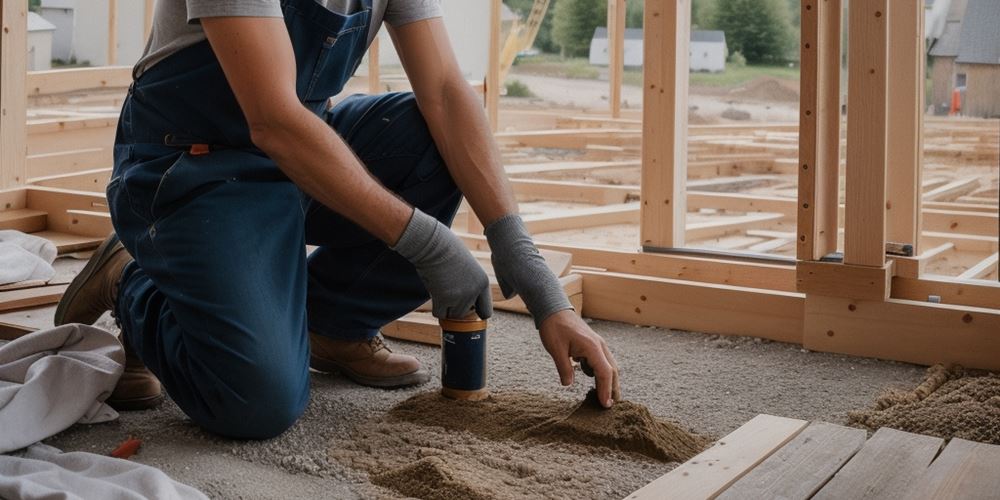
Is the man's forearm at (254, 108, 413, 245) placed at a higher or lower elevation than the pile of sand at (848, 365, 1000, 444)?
higher

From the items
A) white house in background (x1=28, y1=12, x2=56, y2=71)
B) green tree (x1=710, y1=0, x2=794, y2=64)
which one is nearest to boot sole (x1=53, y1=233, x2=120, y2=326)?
white house in background (x1=28, y1=12, x2=56, y2=71)

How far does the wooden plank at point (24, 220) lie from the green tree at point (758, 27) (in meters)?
11.8

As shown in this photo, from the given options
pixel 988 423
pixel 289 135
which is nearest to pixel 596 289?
pixel 988 423

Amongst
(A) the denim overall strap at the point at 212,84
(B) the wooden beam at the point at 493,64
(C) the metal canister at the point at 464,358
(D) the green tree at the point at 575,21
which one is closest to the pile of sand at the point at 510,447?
(C) the metal canister at the point at 464,358

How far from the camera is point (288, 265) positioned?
2236 millimetres

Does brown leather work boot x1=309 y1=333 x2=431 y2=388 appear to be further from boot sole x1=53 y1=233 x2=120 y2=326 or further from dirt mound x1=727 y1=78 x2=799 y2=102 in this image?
dirt mound x1=727 y1=78 x2=799 y2=102

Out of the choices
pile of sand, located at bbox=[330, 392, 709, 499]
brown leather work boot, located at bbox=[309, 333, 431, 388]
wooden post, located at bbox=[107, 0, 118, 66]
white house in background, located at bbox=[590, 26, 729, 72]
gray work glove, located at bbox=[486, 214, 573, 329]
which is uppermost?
white house in background, located at bbox=[590, 26, 729, 72]

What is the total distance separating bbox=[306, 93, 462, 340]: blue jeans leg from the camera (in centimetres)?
247

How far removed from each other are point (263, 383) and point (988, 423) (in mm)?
1468

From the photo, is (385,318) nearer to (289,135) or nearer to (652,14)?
(289,135)

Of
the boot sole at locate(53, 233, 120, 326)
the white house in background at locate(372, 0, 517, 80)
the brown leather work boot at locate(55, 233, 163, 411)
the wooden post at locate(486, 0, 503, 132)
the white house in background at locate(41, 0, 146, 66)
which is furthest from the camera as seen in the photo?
the white house in background at locate(41, 0, 146, 66)

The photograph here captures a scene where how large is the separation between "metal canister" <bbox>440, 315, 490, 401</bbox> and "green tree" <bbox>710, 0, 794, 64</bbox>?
13.1 metres

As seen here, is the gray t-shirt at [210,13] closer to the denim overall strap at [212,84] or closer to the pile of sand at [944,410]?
the denim overall strap at [212,84]

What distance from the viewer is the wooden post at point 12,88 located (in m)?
4.29
